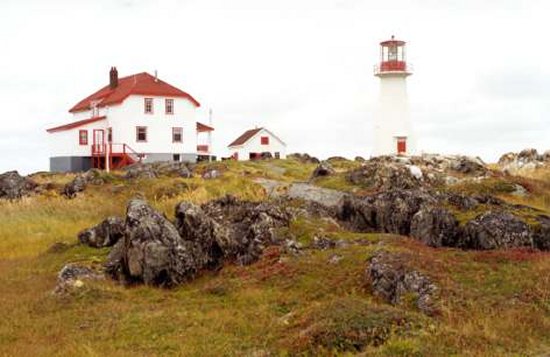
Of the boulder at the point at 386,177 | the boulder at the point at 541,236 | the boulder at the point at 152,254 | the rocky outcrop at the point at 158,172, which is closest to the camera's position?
the boulder at the point at 152,254

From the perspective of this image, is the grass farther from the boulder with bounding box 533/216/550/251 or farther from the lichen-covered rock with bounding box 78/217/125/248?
the boulder with bounding box 533/216/550/251

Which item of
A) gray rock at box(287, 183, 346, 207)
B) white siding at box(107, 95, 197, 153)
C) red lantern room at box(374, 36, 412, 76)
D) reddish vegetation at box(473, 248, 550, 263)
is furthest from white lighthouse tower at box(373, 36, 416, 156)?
reddish vegetation at box(473, 248, 550, 263)

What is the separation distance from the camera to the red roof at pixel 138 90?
66.4 m

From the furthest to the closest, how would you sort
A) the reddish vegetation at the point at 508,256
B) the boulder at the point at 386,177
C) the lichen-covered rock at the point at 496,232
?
the boulder at the point at 386,177 → the lichen-covered rock at the point at 496,232 → the reddish vegetation at the point at 508,256

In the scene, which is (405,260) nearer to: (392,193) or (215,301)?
(215,301)

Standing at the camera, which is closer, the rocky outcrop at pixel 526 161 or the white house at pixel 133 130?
the rocky outcrop at pixel 526 161

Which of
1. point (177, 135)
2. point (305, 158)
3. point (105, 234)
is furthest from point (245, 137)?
point (105, 234)

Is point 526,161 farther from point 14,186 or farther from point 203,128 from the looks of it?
point 203,128

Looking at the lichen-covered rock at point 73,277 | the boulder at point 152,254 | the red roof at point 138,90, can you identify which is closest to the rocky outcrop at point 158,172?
the red roof at point 138,90

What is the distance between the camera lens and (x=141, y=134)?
218 feet

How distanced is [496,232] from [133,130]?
50.6 meters

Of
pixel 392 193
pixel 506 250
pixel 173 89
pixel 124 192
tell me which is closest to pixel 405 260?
pixel 506 250

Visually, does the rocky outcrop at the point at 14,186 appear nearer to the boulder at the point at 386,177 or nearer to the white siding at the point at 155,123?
the boulder at the point at 386,177

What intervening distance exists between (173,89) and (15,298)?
52319 mm
